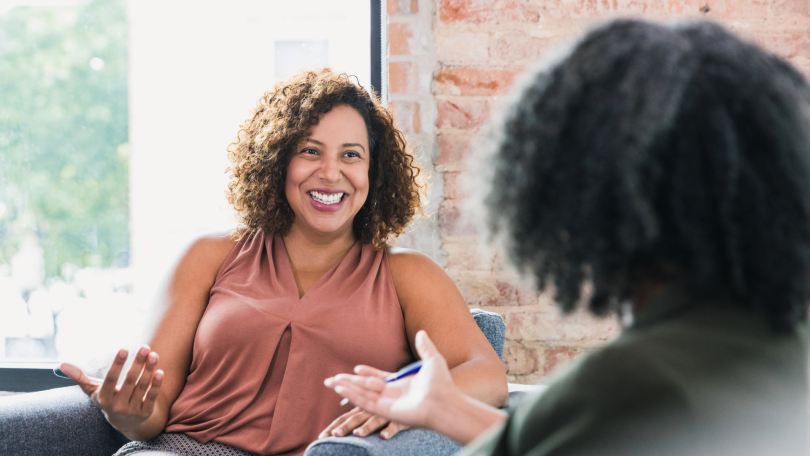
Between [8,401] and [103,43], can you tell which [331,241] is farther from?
[103,43]

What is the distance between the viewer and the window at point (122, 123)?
1.97m

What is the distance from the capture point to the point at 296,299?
4.61ft

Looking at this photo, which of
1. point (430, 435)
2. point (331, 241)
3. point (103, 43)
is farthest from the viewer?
point (103, 43)

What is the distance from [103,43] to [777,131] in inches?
78.3

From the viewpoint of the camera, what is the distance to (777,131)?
50 cm

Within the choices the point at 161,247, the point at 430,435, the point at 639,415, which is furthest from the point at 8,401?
the point at 639,415

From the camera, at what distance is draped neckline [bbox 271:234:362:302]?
143 cm

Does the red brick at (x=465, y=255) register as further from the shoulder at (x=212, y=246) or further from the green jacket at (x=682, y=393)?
the green jacket at (x=682, y=393)

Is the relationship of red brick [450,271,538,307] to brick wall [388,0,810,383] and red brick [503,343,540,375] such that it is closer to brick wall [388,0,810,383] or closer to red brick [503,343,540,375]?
brick wall [388,0,810,383]

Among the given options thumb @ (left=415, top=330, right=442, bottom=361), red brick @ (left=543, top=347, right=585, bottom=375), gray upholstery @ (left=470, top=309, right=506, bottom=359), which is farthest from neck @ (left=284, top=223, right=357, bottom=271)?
thumb @ (left=415, top=330, right=442, bottom=361)

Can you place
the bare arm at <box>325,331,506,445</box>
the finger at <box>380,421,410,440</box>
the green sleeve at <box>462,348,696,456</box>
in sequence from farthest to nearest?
the finger at <box>380,421,410,440</box> < the bare arm at <box>325,331,506,445</box> < the green sleeve at <box>462,348,696,456</box>

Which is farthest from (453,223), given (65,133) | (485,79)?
(65,133)

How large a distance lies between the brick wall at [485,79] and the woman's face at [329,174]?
295 mm

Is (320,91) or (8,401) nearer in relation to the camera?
(8,401)
